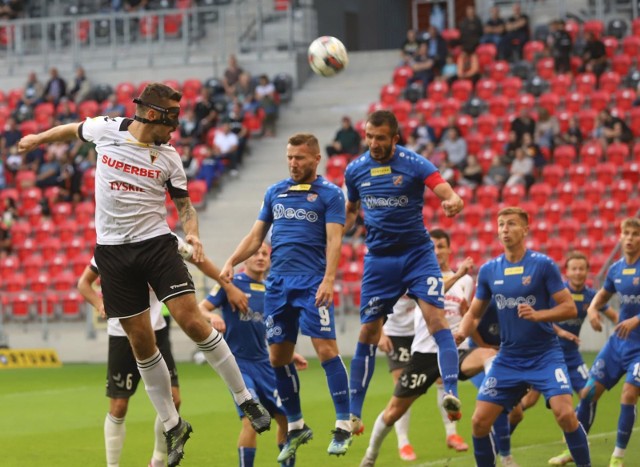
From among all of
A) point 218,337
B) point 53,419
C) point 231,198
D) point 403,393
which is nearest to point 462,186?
point 231,198

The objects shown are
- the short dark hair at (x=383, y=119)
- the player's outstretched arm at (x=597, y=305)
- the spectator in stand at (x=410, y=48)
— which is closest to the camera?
the short dark hair at (x=383, y=119)

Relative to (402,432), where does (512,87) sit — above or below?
above

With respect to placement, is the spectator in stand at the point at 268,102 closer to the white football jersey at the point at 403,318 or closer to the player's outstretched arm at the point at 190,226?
the white football jersey at the point at 403,318

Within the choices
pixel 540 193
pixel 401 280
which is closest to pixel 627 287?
pixel 401 280

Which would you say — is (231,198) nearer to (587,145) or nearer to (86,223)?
(86,223)

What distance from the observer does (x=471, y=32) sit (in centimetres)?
2678

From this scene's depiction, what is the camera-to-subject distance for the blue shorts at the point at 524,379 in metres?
9.27

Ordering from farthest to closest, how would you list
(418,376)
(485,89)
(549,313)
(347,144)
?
(485,89)
(347,144)
(418,376)
(549,313)

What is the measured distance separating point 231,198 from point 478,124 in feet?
18.3

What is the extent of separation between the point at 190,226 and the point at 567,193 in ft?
49.6

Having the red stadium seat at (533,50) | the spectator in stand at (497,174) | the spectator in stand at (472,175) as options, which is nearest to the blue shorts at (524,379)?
the spectator in stand at (497,174)

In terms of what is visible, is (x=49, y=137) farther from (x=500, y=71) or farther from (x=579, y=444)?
(x=500, y=71)

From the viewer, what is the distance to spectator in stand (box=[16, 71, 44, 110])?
97.2 feet

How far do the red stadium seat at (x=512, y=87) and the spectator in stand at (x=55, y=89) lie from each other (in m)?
10.9
